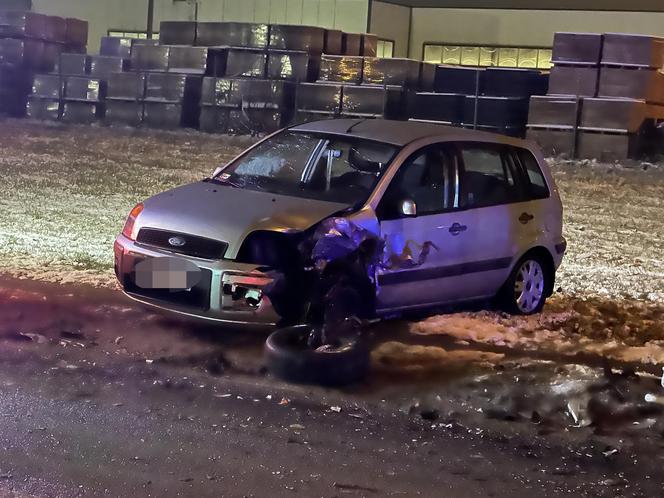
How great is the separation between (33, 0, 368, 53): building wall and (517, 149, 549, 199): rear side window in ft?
76.3

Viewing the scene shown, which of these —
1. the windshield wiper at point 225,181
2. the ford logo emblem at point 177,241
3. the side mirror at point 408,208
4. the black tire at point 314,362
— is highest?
the windshield wiper at point 225,181

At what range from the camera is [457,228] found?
24.6 feet

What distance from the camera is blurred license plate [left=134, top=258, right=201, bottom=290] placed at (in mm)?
6509

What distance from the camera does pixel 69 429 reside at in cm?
512

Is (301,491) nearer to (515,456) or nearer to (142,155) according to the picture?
(515,456)

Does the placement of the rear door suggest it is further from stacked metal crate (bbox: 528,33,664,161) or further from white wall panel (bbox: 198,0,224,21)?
white wall panel (bbox: 198,0,224,21)

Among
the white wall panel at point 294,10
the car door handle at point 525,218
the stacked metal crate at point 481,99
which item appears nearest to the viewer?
the car door handle at point 525,218

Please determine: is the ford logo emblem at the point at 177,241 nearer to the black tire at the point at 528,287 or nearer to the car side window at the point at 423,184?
the car side window at the point at 423,184

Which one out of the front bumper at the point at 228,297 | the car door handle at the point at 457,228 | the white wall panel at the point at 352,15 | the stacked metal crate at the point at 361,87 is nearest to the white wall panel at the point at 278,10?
the white wall panel at the point at 352,15

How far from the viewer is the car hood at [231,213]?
21.4ft

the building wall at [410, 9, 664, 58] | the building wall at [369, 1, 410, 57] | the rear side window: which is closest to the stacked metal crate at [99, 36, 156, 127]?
the building wall at [369, 1, 410, 57]

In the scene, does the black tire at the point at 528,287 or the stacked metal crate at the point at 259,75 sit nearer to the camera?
the black tire at the point at 528,287

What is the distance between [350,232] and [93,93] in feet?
54.3

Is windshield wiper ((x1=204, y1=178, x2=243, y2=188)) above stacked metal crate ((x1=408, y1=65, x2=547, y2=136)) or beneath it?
beneath
